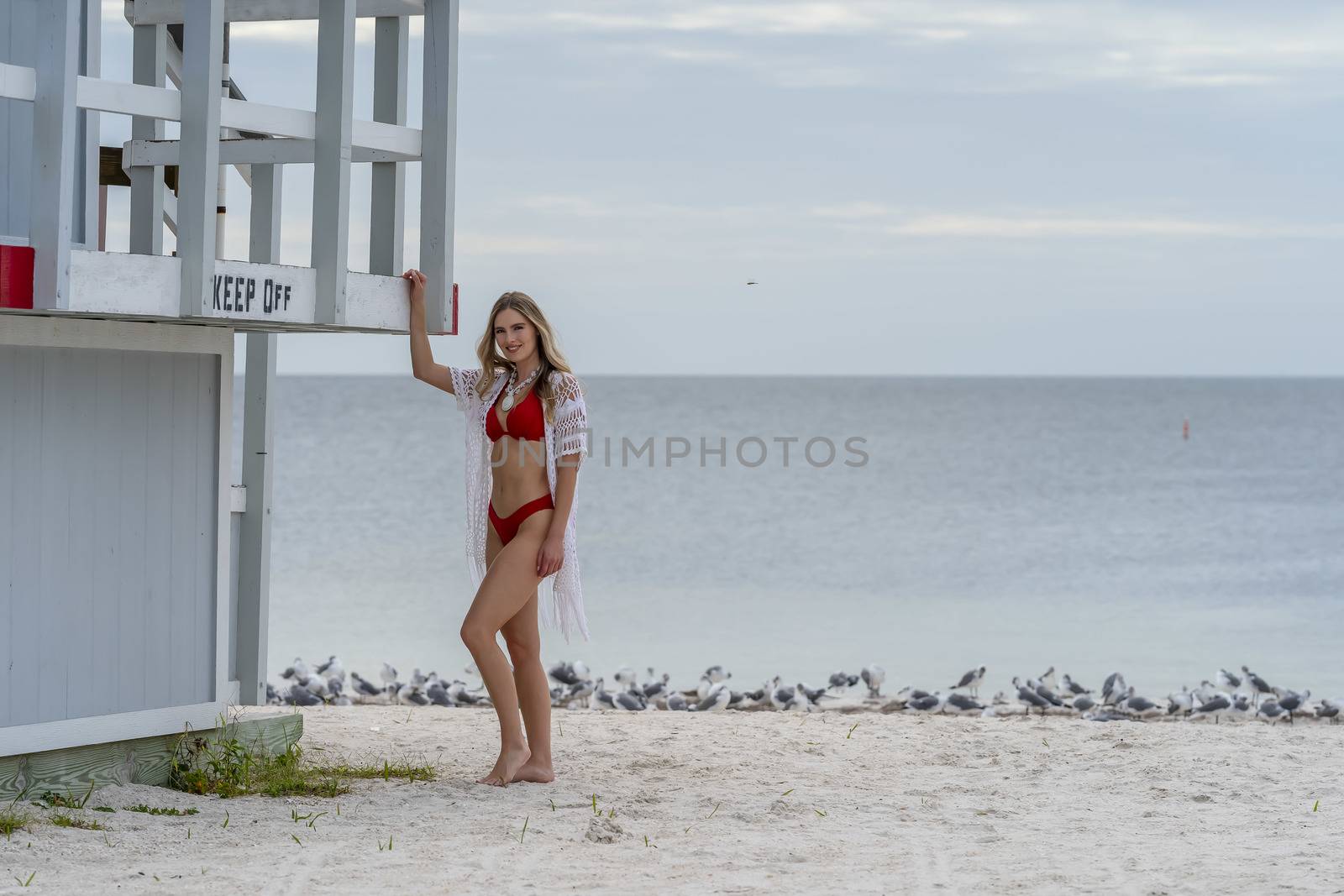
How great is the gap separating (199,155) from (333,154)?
0.56 m

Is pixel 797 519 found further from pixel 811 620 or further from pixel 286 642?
pixel 286 642

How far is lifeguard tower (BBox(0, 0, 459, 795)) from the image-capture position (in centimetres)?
502

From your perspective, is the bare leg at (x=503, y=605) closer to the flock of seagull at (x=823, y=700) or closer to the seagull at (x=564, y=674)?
the flock of seagull at (x=823, y=700)

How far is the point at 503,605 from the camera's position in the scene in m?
5.85

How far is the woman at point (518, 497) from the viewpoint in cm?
587

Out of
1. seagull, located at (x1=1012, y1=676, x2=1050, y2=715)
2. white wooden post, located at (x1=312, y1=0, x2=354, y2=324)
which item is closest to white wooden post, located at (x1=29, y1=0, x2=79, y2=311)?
white wooden post, located at (x1=312, y1=0, x2=354, y2=324)

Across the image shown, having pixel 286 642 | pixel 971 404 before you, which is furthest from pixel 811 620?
pixel 971 404

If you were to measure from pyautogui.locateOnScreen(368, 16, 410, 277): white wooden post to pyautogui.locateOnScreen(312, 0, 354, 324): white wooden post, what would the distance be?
1.30 feet

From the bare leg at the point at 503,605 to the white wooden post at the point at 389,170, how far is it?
1176 millimetres

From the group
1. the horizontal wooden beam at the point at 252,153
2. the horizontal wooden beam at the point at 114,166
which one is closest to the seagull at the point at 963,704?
the horizontal wooden beam at the point at 252,153

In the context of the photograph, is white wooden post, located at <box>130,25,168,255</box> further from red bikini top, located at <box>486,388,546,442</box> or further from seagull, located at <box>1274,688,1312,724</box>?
seagull, located at <box>1274,688,1312,724</box>

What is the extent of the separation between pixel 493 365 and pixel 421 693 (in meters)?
4.35

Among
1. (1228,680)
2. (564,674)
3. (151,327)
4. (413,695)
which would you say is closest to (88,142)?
(151,327)

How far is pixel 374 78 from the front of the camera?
6215mm
